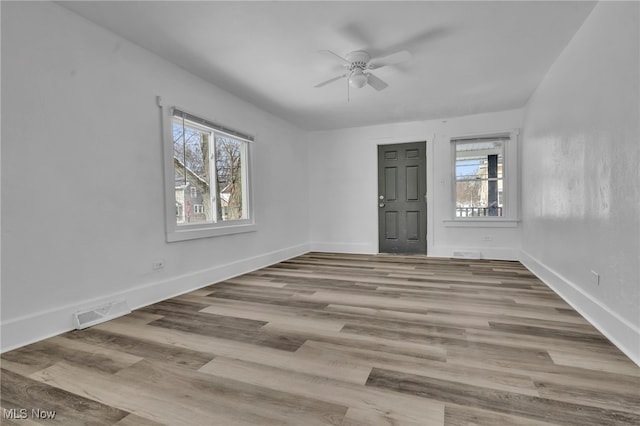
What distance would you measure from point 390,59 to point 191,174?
2.42m

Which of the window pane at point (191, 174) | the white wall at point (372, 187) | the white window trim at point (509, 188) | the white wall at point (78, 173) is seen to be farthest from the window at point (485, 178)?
the white wall at point (78, 173)

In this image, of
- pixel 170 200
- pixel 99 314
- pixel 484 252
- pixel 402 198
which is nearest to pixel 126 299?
pixel 99 314

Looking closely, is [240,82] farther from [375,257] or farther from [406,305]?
[375,257]

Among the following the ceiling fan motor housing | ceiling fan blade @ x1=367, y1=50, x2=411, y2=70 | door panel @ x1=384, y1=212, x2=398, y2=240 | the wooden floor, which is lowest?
the wooden floor

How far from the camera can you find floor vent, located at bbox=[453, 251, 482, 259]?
5074 mm

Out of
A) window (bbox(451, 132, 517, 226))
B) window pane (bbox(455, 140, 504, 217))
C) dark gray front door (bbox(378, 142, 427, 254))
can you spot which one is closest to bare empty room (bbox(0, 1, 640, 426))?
window (bbox(451, 132, 517, 226))

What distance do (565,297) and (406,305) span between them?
57.7 inches

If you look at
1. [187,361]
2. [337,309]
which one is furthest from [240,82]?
[187,361]

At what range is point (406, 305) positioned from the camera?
273cm

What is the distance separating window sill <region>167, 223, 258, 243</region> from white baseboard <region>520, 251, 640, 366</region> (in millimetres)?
3523

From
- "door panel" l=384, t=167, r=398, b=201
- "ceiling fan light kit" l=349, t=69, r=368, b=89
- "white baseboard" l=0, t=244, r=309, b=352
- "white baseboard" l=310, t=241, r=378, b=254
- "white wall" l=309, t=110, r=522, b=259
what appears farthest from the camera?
"white baseboard" l=310, t=241, r=378, b=254

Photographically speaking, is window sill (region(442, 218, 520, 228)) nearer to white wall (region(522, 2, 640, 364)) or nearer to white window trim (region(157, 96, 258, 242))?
white wall (region(522, 2, 640, 364))

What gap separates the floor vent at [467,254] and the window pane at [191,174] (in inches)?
154

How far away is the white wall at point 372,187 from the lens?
5.07m
